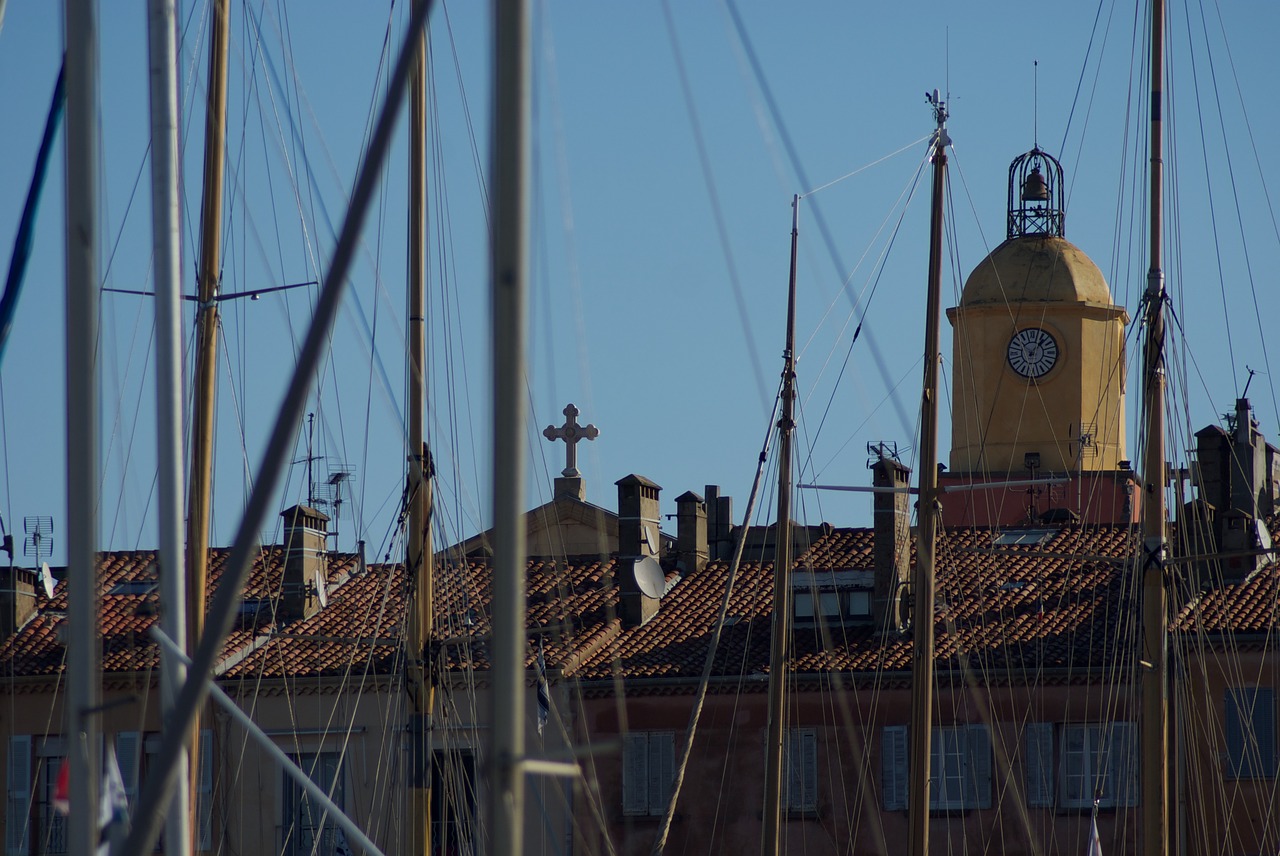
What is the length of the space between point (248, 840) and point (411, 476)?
615 inches

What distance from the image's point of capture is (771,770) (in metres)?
27.5

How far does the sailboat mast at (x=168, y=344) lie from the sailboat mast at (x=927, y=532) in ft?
39.3

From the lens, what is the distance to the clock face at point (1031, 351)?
51531 millimetres

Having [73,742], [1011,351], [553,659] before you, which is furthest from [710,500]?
[73,742]

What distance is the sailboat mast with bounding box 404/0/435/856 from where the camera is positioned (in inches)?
798

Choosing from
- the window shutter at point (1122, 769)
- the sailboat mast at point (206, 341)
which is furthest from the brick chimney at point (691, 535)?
the sailboat mast at point (206, 341)

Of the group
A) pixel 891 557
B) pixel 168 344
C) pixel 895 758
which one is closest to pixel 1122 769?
pixel 895 758

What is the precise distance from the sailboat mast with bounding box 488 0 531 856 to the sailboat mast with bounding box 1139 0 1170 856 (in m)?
14.1

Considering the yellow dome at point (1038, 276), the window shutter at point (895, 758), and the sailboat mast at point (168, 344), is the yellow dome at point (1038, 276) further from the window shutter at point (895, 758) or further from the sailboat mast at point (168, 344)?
the sailboat mast at point (168, 344)

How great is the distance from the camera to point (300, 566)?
128 feet

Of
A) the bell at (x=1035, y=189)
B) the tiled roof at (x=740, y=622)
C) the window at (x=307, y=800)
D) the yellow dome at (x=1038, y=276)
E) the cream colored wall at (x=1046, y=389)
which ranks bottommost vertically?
the window at (x=307, y=800)

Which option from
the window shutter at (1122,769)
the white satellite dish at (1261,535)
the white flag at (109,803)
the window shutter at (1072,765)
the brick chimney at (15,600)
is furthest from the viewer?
the brick chimney at (15,600)

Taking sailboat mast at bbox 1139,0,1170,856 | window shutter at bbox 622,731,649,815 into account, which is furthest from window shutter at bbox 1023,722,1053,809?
sailboat mast at bbox 1139,0,1170,856

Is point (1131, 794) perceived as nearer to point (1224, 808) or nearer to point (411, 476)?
point (1224, 808)
